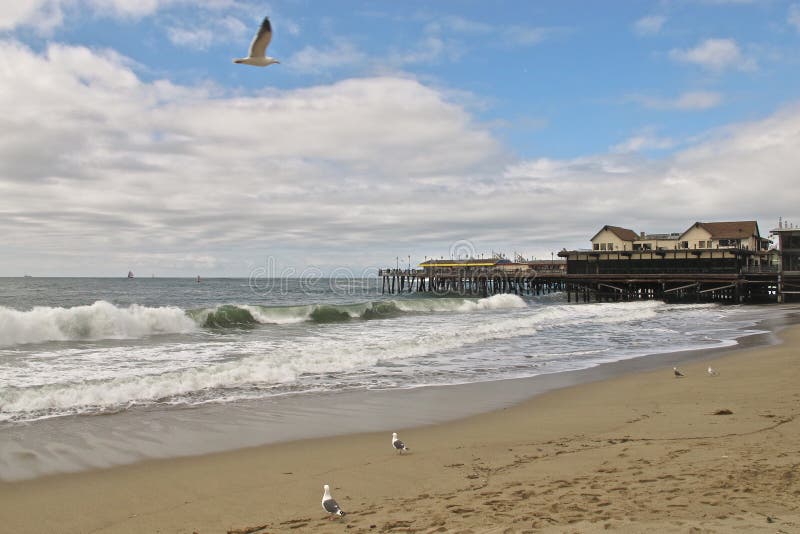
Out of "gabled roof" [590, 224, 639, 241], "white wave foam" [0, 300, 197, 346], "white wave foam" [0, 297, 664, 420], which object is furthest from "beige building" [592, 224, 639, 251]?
"white wave foam" [0, 300, 197, 346]

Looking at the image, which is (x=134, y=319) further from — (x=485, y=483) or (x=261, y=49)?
(x=485, y=483)

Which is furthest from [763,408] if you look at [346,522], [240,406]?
[240,406]

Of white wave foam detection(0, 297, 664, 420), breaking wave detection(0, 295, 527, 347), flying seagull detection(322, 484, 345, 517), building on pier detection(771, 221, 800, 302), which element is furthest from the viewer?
building on pier detection(771, 221, 800, 302)

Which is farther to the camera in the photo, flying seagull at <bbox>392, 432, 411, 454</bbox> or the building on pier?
the building on pier

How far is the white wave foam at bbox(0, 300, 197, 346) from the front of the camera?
21.2 meters

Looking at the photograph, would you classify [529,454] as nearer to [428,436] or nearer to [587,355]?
[428,436]

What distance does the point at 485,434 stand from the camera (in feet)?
28.7

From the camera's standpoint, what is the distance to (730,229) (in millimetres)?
59250

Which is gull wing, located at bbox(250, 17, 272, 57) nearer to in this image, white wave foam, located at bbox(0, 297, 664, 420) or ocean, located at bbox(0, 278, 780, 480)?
ocean, located at bbox(0, 278, 780, 480)

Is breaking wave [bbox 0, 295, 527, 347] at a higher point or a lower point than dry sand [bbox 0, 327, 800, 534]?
higher

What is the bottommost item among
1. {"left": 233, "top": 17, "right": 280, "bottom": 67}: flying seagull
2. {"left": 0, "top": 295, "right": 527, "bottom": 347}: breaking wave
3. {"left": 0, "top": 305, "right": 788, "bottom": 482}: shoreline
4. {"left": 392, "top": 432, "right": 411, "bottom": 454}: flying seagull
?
{"left": 0, "top": 305, "right": 788, "bottom": 482}: shoreline

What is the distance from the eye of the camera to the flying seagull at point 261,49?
23.8 feet

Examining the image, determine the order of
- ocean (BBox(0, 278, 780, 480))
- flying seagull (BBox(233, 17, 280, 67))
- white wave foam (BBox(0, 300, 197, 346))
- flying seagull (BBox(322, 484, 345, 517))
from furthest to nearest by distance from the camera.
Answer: white wave foam (BBox(0, 300, 197, 346))
ocean (BBox(0, 278, 780, 480))
flying seagull (BBox(233, 17, 280, 67))
flying seagull (BBox(322, 484, 345, 517))

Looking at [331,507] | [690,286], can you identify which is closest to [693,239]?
[690,286]
